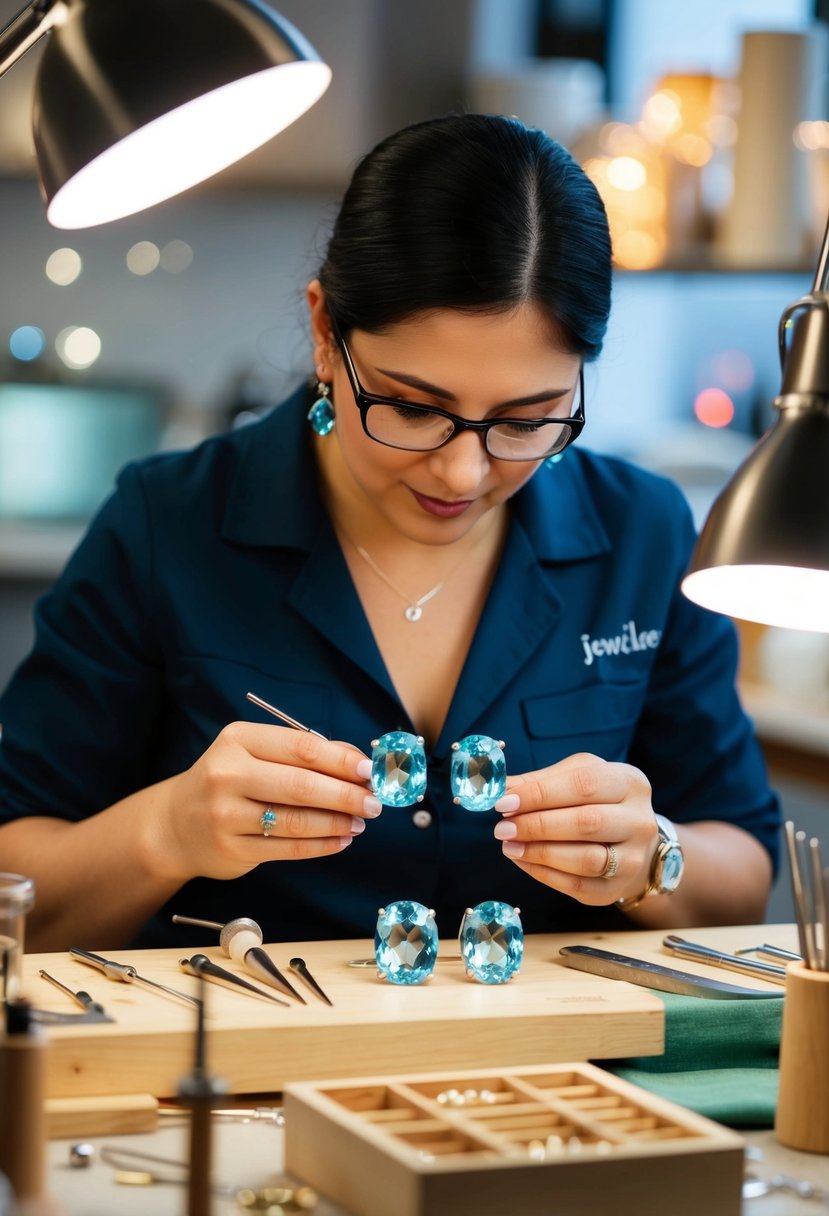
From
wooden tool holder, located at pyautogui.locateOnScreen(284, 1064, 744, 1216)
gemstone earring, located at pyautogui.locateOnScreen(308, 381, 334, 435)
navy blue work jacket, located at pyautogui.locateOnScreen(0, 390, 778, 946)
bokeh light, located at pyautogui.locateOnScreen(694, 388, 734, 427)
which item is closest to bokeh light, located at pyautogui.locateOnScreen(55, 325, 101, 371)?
bokeh light, located at pyautogui.locateOnScreen(694, 388, 734, 427)

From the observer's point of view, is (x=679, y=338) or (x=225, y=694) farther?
(x=679, y=338)

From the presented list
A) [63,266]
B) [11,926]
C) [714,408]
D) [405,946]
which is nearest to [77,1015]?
[11,926]

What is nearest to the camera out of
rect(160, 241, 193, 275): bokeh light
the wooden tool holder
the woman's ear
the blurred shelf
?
the wooden tool holder

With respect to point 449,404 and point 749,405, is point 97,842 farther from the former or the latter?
point 749,405

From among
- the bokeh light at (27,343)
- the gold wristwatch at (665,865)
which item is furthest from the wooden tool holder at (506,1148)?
the bokeh light at (27,343)

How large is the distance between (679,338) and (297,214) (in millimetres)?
1090

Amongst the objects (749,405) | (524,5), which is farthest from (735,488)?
(524,5)

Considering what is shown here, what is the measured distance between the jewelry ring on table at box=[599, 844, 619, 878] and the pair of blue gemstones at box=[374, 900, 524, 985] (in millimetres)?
155

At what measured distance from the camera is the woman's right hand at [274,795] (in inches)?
59.0

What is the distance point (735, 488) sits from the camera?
1240mm

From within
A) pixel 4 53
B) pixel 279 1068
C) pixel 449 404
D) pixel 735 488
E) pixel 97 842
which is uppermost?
pixel 4 53

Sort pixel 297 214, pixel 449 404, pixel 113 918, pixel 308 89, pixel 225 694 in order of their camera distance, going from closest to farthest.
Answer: pixel 308 89
pixel 449 404
pixel 113 918
pixel 225 694
pixel 297 214

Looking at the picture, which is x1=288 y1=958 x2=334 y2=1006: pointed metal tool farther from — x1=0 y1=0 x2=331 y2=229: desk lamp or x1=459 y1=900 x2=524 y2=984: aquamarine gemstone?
x1=0 y1=0 x2=331 y2=229: desk lamp

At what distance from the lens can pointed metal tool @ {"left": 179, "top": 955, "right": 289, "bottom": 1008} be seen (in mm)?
1393
